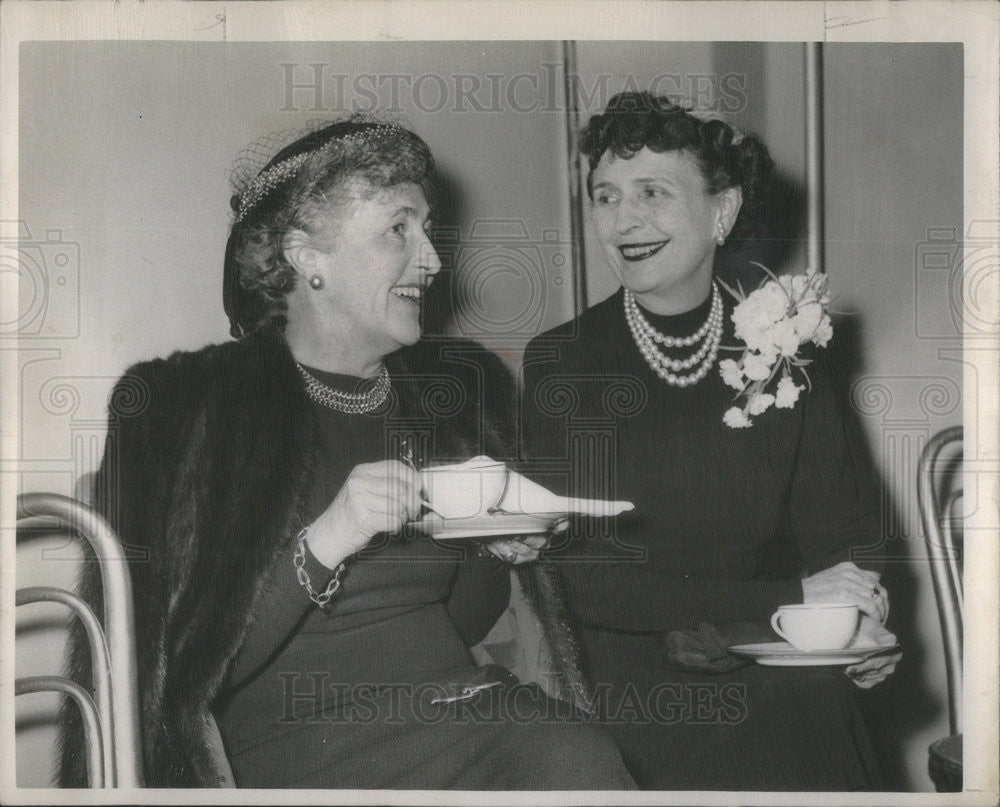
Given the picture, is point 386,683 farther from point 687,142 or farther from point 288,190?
point 687,142

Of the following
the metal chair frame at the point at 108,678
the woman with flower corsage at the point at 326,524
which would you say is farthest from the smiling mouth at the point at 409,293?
the metal chair frame at the point at 108,678

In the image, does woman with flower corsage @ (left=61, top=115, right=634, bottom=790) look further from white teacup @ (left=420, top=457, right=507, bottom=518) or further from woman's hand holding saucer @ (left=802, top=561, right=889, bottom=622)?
woman's hand holding saucer @ (left=802, top=561, right=889, bottom=622)

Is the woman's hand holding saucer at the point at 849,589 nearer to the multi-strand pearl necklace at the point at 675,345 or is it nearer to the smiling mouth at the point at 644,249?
the multi-strand pearl necklace at the point at 675,345

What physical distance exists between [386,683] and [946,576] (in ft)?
2.76

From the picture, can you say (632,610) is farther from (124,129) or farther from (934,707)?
(124,129)

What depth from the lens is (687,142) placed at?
4.75 feet

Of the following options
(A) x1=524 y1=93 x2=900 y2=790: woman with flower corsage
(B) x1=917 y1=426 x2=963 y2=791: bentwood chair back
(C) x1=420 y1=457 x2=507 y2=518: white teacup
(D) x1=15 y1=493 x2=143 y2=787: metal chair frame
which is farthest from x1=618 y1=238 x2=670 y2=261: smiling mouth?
(D) x1=15 y1=493 x2=143 y2=787: metal chair frame

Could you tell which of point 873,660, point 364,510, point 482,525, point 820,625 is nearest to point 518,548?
point 482,525

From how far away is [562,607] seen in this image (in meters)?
1.44

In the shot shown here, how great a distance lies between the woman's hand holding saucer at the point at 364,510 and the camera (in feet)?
4.61

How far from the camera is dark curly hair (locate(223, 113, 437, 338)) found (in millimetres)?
1432

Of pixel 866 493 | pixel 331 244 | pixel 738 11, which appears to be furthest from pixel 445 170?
pixel 866 493

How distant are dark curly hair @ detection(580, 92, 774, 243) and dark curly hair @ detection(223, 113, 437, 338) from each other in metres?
0.26

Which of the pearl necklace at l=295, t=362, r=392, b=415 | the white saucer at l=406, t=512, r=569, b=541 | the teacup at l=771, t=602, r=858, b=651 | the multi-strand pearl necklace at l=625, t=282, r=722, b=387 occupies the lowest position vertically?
the teacup at l=771, t=602, r=858, b=651
